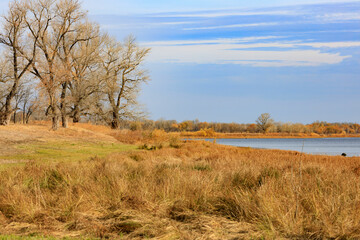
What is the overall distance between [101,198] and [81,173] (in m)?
2.55

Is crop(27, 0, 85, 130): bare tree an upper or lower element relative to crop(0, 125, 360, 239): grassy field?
upper


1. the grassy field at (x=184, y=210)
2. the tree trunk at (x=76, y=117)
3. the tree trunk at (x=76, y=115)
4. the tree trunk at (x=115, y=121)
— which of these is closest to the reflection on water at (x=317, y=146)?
the grassy field at (x=184, y=210)

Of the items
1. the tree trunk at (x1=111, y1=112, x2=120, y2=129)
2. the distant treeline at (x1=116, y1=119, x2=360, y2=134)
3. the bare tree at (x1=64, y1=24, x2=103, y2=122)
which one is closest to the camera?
the bare tree at (x1=64, y1=24, x2=103, y2=122)

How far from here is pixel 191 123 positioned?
6906 centimetres

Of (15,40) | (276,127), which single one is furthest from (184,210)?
(276,127)

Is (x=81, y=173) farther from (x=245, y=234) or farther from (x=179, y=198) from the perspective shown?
(x=245, y=234)

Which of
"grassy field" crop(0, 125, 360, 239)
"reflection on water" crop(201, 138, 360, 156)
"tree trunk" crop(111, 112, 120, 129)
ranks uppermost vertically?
"tree trunk" crop(111, 112, 120, 129)

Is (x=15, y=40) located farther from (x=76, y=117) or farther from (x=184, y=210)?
(x=184, y=210)

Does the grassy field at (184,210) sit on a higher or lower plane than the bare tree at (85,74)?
lower

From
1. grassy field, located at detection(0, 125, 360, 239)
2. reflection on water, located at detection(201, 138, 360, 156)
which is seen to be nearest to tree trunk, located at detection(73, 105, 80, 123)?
reflection on water, located at detection(201, 138, 360, 156)

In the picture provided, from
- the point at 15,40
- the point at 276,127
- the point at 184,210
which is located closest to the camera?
the point at 184,210

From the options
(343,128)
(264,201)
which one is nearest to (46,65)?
(264,201)

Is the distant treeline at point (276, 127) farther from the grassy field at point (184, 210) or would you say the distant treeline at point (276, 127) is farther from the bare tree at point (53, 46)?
the grassy field at point (184, 210)

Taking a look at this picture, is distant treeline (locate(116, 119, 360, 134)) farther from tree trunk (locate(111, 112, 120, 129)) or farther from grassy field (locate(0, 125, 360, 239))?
grassy field (locate(0, 125, 360, 239))
